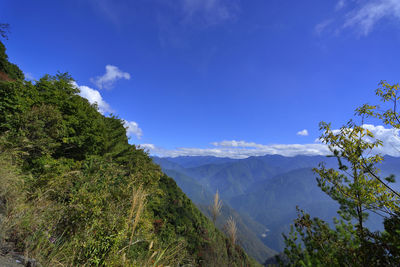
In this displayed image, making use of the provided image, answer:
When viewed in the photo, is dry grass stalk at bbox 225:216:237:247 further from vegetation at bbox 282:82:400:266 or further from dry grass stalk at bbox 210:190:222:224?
vegetation at bbox 282:82:400:266

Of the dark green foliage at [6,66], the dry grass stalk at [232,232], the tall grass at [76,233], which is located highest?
the dark green foliage at [6,66]

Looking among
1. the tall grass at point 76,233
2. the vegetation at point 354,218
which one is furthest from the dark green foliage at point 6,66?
the vegetation at point 354,218

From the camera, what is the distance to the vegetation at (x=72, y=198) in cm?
245

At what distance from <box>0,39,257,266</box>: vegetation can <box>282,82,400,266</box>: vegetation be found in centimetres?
152

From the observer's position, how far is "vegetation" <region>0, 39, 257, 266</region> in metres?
2.45

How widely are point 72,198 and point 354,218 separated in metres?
5.67

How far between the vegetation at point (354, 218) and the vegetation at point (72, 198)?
4.99 feet

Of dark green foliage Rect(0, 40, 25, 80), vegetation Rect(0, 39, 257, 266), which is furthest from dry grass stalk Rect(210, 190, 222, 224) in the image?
dark green foliage Rect(0, 40, 25, 80)

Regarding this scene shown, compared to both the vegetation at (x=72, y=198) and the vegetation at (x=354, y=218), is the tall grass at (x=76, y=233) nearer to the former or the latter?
the vegetation at (x=72, y=198)

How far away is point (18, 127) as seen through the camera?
6441 millimetres

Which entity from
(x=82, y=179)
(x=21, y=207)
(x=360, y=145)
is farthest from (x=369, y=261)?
(x=82, y=179)

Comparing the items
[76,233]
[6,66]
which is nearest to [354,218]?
[76,233]

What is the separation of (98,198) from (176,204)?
13730 mm

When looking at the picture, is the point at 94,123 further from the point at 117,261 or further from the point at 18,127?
the point at 117,261
